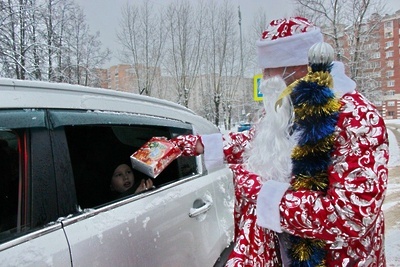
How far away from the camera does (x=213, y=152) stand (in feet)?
5.68

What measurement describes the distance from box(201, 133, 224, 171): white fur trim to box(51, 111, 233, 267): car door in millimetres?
339

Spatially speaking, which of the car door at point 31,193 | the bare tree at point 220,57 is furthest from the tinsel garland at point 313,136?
the bare tree at point 220,57

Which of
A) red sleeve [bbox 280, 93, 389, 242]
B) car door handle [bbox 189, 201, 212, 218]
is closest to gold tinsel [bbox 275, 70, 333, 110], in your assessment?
red sleeve [bbox 280, 93, 389, 242]

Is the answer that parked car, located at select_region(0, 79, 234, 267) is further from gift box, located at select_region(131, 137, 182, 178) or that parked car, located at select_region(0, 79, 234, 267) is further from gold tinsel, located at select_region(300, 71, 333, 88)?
gold tinsel, located at select_region(300, 71, 333, 88)

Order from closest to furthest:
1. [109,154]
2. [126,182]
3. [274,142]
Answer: [274,142], [126,182], [109,154]

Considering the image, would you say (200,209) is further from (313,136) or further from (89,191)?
(313,136)

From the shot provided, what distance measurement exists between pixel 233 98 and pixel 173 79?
6.94 meters

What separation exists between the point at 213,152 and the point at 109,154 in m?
0.80

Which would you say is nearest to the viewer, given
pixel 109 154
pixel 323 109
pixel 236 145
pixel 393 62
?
pixel 323 109

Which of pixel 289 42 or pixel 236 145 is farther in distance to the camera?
pixel 236 145

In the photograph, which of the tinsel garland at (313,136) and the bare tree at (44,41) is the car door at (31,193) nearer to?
the tinsel garland at (313,136)

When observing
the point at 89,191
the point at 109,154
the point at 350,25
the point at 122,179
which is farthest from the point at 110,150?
the point at 350,25

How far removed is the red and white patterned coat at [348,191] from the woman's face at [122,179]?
1.02 m

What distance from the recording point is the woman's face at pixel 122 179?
206cm
